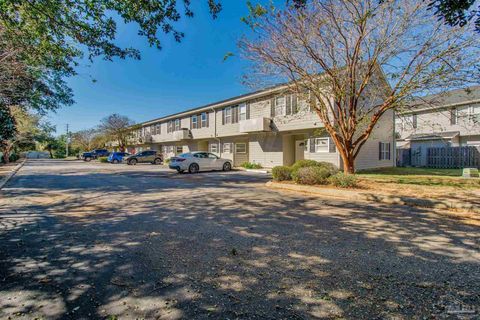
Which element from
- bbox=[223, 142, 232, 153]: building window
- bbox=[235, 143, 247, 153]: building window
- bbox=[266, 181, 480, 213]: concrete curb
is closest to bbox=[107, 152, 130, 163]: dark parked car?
bbox=[223, 142, 232, 153]: building window

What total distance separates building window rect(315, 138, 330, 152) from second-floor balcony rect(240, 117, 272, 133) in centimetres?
370

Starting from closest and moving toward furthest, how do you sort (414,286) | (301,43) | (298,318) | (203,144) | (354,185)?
(298,318)
(414,286)
(354,185)
(301,43)
(203,144)

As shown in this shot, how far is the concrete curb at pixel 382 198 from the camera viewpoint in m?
5.69

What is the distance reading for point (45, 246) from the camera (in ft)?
11.9

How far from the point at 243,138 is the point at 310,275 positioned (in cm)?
1947

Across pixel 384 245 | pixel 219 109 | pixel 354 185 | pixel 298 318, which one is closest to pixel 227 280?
pixel 298 318

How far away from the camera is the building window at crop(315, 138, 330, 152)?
51.1ft

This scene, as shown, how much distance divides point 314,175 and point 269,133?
10490 millimetres

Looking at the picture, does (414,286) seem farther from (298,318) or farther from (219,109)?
(219,109)

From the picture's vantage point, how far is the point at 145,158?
2925cm

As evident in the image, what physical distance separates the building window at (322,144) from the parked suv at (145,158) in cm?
2101

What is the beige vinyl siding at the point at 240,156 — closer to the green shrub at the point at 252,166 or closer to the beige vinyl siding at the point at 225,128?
the beige vinyl siding at the point at 225,128

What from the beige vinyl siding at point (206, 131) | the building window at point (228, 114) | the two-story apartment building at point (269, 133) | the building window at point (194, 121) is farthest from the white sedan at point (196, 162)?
the building window at point (194, 121)

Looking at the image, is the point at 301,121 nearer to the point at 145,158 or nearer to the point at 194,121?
the point at 194,121
